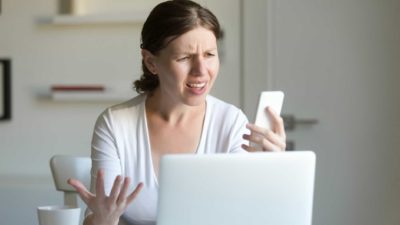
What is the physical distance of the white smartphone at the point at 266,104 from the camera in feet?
4.60

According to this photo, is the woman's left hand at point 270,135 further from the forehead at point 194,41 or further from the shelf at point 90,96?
the shelf at point 90,96

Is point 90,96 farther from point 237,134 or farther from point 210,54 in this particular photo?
point 210,54

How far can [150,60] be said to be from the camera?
170 centimetres

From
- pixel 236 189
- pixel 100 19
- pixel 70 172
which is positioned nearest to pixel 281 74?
pixel 100 19

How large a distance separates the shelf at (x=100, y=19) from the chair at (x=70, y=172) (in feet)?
3.81

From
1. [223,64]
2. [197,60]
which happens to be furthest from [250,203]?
[223,64]

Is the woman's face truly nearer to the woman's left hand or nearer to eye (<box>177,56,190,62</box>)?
eye (<box>177,56,190,62</box>)

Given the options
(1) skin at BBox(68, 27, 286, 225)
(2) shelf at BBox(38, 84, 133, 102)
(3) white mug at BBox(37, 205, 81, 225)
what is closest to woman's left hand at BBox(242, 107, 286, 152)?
(1) skin at BBox(68, 27, 286, 225)

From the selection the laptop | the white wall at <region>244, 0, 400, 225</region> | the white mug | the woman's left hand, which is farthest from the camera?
the white wall at <region>244, 0, 400, 225</region>

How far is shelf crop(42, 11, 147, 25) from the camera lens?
11.0ft

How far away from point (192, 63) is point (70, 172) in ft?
3.18

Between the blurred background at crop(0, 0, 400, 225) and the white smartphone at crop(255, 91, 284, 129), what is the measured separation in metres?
1.86

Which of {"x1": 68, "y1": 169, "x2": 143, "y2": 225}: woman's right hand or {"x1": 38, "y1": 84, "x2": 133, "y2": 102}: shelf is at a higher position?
{"x1": 38, "y1": 84, "x2": 133, "y2": 102}: shelf

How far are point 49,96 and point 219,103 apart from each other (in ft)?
6.05
